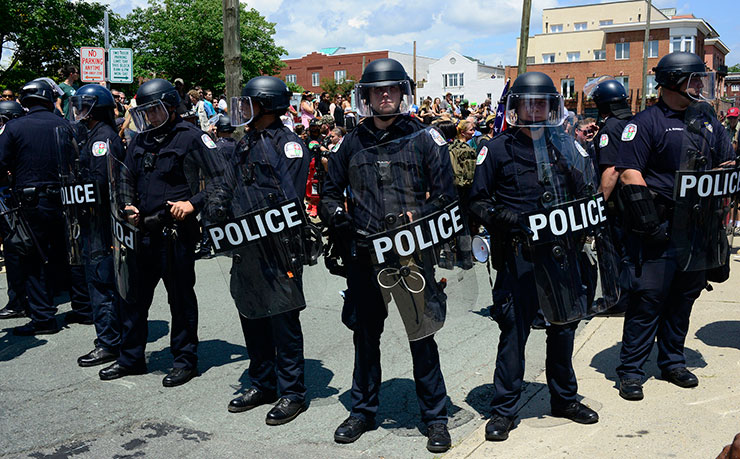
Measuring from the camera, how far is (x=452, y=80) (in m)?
75.6

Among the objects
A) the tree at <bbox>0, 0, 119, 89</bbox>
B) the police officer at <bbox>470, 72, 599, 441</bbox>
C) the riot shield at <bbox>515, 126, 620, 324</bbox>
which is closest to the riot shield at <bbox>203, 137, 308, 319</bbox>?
the police officer at <bbox>470, 72, 599, 441</bbox>

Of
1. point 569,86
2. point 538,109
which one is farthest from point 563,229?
point 569,86

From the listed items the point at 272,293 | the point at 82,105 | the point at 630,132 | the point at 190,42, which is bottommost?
the point at 272,293

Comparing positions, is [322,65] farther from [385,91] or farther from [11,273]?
[385,91]

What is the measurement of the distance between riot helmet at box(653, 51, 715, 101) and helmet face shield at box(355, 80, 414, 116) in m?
1.75

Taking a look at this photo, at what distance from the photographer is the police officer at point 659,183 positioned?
4.23 m

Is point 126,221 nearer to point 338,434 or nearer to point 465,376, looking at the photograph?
point 338,434

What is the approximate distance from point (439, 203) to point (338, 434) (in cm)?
143

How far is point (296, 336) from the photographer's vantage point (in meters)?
4.23

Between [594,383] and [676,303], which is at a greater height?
[676,303]

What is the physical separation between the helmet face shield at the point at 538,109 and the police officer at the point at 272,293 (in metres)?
1.32

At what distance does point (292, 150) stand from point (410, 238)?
1063mm

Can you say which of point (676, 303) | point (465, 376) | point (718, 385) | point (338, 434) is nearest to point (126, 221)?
point (338, 434)

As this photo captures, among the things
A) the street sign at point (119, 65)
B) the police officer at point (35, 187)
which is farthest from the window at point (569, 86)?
the police officer at point (35, 187)
